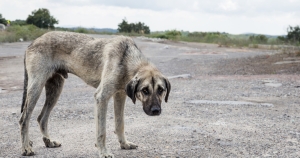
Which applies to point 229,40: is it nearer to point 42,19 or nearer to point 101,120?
point 42,19

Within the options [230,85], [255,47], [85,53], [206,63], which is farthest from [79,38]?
[255,47]

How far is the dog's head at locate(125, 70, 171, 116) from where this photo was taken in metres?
5.31

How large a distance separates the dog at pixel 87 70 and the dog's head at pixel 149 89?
132 millimetres

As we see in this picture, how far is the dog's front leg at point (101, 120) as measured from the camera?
19.5 feet

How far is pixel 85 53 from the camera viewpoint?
21.5 feet

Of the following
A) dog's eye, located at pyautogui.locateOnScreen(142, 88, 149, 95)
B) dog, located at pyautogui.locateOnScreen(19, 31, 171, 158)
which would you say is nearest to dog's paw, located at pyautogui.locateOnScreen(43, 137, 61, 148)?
dog, located at pyautogui.locateOnScreen(19, 31, 171, 158)

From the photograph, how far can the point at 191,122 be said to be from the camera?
8.00 meters

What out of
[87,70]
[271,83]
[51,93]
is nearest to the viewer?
[87,70]

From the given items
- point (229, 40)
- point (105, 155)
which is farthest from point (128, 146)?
point (229, 40)

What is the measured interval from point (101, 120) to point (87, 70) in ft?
2.99

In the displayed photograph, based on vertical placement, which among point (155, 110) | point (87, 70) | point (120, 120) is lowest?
point (120, 120)

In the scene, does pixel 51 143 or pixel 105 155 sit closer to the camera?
pixel 105 155

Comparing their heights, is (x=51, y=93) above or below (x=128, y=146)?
above

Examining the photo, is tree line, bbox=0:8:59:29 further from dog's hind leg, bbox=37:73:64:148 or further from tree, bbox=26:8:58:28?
dog's hind leg, bbox=37:73:64:148
